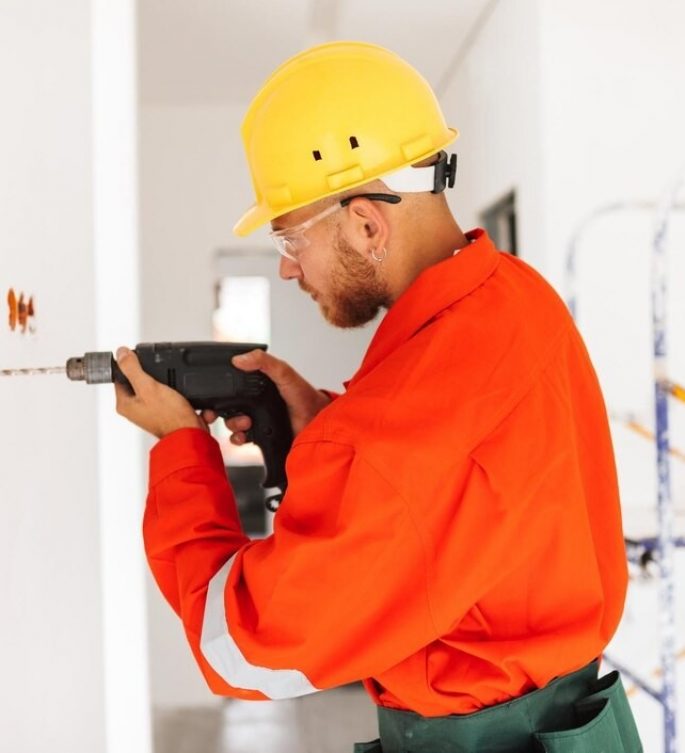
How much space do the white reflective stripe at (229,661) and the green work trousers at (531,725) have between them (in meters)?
0.19

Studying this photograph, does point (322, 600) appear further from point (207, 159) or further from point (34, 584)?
point (207, 159)

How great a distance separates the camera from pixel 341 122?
52.8 inches

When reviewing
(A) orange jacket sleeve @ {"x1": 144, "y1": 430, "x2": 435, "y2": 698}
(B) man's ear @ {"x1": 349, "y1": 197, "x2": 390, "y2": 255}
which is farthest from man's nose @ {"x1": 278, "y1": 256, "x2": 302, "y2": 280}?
(A) orange jacket sleeve @ {"x1": 144, "y1": 430, "x2": 435, "y2": 698}

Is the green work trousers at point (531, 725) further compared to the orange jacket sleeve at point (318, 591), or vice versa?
the green work trousers at point (531, 725)

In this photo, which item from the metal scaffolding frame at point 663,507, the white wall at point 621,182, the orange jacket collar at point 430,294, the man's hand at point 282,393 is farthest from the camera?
the white wall at point 621,182

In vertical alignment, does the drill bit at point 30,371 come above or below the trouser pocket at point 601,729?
above

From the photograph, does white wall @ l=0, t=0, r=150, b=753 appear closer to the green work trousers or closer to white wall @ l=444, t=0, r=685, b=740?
the green work trousers

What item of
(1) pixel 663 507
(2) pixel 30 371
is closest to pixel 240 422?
(2) pixel 30 371

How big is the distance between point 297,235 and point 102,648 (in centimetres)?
123

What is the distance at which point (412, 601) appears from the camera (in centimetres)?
114

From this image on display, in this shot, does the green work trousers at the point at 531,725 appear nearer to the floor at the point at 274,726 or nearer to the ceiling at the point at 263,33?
the floor at the point at 274,726

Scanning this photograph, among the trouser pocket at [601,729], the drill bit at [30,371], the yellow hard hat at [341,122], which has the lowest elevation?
the trouser pocket at [601,729]

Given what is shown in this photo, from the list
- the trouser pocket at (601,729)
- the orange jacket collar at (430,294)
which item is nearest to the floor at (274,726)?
the trouser pocket at (601,729)

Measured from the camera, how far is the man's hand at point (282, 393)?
161 centimetres
